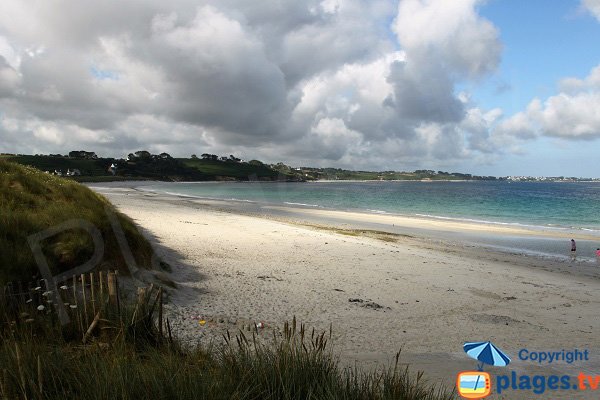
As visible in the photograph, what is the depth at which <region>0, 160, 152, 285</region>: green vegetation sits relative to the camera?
7.64 meters

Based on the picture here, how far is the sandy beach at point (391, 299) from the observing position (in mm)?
7270

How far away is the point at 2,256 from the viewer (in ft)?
24.3

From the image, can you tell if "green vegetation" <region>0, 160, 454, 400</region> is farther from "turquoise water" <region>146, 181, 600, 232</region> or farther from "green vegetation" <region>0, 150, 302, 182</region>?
"green vegetation" <region>0, 150, 302, 182</region>

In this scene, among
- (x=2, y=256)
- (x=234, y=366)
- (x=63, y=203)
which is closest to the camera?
(x=234, y=366)

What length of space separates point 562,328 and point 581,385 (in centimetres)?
306

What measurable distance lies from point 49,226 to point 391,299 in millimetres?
8586

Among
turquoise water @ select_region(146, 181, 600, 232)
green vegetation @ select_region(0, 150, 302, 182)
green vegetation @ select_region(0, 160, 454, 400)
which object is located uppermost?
green vegetation @ select_region(0, 150, 302, 182)

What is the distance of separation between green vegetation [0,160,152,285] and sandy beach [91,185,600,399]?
A: 1.87 m

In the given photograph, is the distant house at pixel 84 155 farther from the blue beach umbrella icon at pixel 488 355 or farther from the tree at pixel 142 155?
the blue beach umbrella icon at pixel 488 355

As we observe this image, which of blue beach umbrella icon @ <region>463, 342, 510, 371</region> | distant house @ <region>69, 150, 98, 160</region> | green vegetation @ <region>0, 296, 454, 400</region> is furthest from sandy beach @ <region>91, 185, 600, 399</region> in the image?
distant house @ <region>69, 150, 98, 160</region>

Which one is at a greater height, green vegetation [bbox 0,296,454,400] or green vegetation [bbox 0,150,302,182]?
green vegetation [bbox 0,150,302,182]

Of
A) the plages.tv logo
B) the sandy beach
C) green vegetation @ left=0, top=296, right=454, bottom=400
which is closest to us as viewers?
green vegetation @ left=0, top=296, right=454, bottom=400

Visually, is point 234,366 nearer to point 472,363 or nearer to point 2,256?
point 472,363

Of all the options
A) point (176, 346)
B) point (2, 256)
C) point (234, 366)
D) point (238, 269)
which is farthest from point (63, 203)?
point (234, 366)
